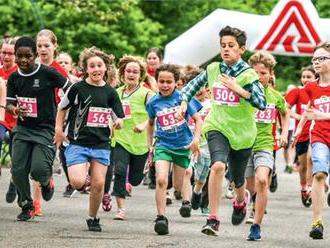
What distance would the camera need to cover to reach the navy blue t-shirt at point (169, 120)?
13336 millimetres

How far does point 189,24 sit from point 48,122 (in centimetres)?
4229

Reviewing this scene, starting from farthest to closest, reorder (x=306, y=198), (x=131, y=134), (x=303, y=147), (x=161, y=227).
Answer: (x=303, y=147) < (x=306, y=198) < (x=131, y=134) < (x=161, y=227)

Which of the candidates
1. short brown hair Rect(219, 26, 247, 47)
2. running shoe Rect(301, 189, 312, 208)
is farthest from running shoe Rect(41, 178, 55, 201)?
running shoe Rect(301, 189, 312, 208)

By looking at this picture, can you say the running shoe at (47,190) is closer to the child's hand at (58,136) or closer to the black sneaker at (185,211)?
the child's hand at (58,136)

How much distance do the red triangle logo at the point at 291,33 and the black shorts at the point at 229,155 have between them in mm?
11449

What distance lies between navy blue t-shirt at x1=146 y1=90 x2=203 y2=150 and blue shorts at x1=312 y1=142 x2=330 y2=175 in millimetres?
1639

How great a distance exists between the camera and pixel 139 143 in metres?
14.8

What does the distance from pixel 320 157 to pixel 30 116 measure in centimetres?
278

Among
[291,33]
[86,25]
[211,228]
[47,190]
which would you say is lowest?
[211,228]

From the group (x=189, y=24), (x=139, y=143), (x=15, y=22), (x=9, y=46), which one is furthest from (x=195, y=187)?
(x=189, y=24)

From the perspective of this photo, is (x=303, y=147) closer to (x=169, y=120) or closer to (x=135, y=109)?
(x=135, y=109)

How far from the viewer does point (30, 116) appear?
42.2 feet

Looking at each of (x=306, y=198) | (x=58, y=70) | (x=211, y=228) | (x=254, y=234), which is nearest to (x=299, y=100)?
(x=306, y=198)

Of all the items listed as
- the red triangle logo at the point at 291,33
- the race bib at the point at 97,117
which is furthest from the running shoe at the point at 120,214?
the red triangle logo at the point at 291,33
